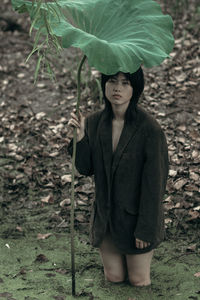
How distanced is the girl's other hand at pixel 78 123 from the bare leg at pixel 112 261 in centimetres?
71

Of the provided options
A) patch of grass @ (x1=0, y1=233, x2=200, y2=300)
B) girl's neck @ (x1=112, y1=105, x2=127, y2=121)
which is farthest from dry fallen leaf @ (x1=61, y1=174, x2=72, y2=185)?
girl's neck @ (x1=112, y1=105, x2=127, y2=121)

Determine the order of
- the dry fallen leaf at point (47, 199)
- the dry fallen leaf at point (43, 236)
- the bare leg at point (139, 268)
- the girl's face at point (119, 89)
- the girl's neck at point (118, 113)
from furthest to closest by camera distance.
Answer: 1. the dry fallen leaf at point (47, 199)
2. the dry fallen leaf at point (43, 236)
3. the bare leg at point (139, 268)
4. the girl's neck at point (118, 113)
5. the girl's face at point (119, 89)

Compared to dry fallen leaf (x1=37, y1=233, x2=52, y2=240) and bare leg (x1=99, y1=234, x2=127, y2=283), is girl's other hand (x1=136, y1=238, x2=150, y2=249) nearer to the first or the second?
bare leg (x1=99, y1=234, x2=127, y2=283)

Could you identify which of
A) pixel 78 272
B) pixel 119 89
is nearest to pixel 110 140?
pixel 119 89

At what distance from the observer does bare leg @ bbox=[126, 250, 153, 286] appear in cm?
328

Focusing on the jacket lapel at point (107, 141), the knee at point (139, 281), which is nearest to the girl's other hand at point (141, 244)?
the knee at point (139, 281)

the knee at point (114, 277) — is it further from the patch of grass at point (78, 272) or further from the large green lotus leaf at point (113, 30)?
the large green lotus leaf at point (113, 30)

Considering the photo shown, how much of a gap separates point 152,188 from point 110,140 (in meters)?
0.41

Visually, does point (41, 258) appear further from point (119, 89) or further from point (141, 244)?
point (119, 89)

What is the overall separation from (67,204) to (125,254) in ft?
4.33

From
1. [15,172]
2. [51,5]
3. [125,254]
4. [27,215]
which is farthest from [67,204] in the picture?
[51,5]

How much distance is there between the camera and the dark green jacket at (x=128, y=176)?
10.1 ft

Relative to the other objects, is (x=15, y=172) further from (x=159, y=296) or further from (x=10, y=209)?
(x=159, y=296)

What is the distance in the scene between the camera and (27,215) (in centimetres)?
447
